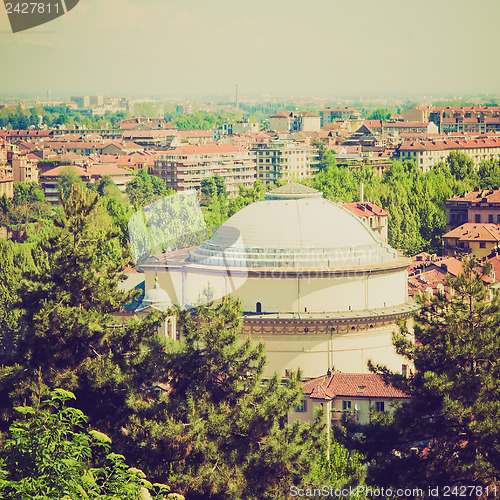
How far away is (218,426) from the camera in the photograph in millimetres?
26562

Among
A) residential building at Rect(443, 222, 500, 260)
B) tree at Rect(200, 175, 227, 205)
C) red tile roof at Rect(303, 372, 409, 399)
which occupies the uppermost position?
red tile roof at Rect(303, 372, 409, 399)

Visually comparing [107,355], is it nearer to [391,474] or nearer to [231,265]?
[391,474]

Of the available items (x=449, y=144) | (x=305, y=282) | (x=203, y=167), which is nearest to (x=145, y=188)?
(x=203, y=167)

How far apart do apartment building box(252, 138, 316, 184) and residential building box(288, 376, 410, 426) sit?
95511 millimetres

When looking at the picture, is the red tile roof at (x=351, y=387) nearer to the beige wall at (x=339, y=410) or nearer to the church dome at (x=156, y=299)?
the beige wall at (x=339, y=410)

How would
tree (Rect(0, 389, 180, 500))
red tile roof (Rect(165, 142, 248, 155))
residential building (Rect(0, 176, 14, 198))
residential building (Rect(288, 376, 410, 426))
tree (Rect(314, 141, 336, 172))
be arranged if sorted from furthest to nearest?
tree (Rect(314, 141, 336, 172)), red tile roof (Rect(165, 142, 248, 155)), residential building (Rect(0, 176, 14, 198)), residential building (Rect(288, 376, 410, 426)), tree (Rect(0, 389, 180, 500))

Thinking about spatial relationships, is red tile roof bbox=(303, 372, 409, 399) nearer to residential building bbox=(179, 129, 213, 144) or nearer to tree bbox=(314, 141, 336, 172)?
tree bbox=(314, 141, 336, 172)

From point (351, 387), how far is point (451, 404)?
9.02 metres

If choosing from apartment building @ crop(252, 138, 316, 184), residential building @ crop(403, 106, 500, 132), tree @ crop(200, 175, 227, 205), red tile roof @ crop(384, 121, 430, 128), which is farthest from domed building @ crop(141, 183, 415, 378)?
residential building @ crop(403, 106, 500, 132)

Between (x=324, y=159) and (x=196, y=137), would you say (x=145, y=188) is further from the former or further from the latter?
(x=196, y=137)

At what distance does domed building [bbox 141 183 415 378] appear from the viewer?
39.2 m

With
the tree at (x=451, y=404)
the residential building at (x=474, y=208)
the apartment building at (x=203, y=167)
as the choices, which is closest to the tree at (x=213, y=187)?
the apartment building at (x=203, y=167)

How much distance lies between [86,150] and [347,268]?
387 feet

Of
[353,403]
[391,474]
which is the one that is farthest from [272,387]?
[353,403]
